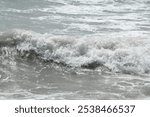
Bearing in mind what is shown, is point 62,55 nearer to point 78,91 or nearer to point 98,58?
point 98,58

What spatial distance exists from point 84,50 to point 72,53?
1.02 ft

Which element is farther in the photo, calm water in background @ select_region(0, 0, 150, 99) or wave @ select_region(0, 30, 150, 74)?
wave @ select_region(0, 30, 150, 74)

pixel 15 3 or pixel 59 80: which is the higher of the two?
pixel 15 3

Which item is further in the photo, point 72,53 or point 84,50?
point 84,50

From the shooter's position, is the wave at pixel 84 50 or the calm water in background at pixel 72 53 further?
the wave at pixel 84 50

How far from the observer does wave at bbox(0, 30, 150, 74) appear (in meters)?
8.26

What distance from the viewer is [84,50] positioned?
8.89m

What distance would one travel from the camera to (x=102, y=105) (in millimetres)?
5504

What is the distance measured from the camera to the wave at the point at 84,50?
27.1ft

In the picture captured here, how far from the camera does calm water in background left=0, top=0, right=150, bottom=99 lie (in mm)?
6969

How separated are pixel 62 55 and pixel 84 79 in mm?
1405

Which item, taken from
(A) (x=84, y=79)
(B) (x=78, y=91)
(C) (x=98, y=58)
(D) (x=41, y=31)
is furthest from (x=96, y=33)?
(B) (x=78, y=91)

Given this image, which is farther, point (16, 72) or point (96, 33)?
point (96, 33)

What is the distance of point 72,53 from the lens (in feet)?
28.7
